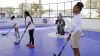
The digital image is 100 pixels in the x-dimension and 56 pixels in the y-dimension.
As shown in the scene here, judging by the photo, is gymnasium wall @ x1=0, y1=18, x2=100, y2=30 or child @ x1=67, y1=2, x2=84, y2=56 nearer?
child @ x1=67, y1=2, x2=84, y2=56

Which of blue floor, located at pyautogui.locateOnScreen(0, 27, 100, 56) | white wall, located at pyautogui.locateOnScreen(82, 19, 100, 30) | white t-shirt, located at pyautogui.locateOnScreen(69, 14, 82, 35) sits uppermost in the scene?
white t-shirt, located at pyautogui.locateOnScreen(69, 14, 82, 35)

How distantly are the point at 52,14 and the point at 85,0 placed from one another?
23.9 ft

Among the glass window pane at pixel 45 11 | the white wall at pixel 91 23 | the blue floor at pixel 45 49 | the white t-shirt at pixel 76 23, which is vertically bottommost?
the blue floor at pixel 45 49

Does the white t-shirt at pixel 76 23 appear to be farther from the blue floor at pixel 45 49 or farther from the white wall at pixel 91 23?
the white wall at pixel 91 23

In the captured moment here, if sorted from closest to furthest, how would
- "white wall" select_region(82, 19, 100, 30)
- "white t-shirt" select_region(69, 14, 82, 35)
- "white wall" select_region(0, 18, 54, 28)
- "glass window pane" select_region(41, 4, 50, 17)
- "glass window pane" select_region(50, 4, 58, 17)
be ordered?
"white t-shirt" select_region(69, 14, 82, 35) → "white wall" select_region(82, 19, 100, 30) → "white wall" select_region(0, 18, 54, 28) → "glass window pane" select_region(50, 4, 58, 17) → "glass window pane" select_region(41, 4, 50, 17)

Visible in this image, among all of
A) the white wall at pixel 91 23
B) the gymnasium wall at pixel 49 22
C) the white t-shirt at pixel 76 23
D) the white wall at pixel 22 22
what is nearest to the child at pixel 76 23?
the white t-shirt at pixel 76 23

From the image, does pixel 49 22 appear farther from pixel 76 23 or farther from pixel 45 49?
pixel 76 23

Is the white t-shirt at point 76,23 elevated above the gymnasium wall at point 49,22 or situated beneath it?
elevated above

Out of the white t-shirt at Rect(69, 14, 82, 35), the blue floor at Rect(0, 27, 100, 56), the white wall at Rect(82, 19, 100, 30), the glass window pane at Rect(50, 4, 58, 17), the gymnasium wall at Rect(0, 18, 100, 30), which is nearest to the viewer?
the white t-shirt at Rect(69, 14, 82, 35)

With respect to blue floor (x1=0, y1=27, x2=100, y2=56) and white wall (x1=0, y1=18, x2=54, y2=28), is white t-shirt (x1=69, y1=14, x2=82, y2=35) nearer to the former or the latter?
blue floor (x1=0, y1=27, x2=100, y2=56)

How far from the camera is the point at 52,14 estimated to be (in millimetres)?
25766

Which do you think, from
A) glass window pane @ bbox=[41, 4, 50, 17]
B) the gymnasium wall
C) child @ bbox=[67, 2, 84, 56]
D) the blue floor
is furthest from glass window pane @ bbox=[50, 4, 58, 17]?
child @ bbox=[67, 2, 84, 56]

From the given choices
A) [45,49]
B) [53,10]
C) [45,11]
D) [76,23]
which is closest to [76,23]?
[76,23]

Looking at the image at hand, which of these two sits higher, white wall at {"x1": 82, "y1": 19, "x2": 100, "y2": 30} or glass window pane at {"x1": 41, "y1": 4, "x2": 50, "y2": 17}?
glass window pane at {"x1": 41, "y1": 4, "x2": 50, "y2": 17}
